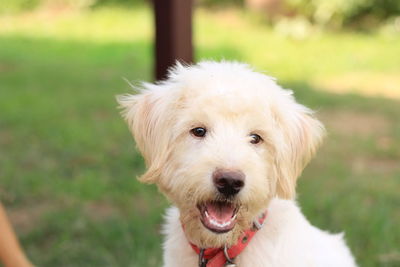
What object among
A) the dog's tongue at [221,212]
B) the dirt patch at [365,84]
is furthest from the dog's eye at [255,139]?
the dirt patch at [365,84]

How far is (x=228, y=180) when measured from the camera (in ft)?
8.76

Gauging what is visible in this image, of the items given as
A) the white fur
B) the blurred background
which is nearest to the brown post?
the blurred background

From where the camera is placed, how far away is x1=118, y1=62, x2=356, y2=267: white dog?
109 inches

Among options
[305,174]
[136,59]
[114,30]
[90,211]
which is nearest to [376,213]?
[305,174]

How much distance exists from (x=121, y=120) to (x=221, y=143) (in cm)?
554

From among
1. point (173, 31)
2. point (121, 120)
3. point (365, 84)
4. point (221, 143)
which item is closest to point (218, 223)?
point (221, 143)

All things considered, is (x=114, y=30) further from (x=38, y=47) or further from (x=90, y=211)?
(x=90, y=211)

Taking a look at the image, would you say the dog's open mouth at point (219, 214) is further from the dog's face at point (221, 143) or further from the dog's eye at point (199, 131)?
the dog's eye at point (199, 131)

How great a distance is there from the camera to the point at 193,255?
315 cm

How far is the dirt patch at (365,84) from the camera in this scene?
984cm

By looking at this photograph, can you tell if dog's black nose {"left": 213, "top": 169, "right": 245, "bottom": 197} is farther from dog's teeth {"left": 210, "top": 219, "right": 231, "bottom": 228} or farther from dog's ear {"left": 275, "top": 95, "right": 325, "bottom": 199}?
dog's ear {"left": 275, "top": 95, "right": 325, "bottom": 199}

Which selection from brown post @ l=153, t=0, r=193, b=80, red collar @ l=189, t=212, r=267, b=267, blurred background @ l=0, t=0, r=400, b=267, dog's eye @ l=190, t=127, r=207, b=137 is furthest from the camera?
brown post @ l=153, t=0, r=193, b=80

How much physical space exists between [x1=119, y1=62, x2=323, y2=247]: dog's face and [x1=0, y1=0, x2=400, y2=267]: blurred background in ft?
1.49

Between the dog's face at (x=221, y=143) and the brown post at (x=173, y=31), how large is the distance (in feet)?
7.38
